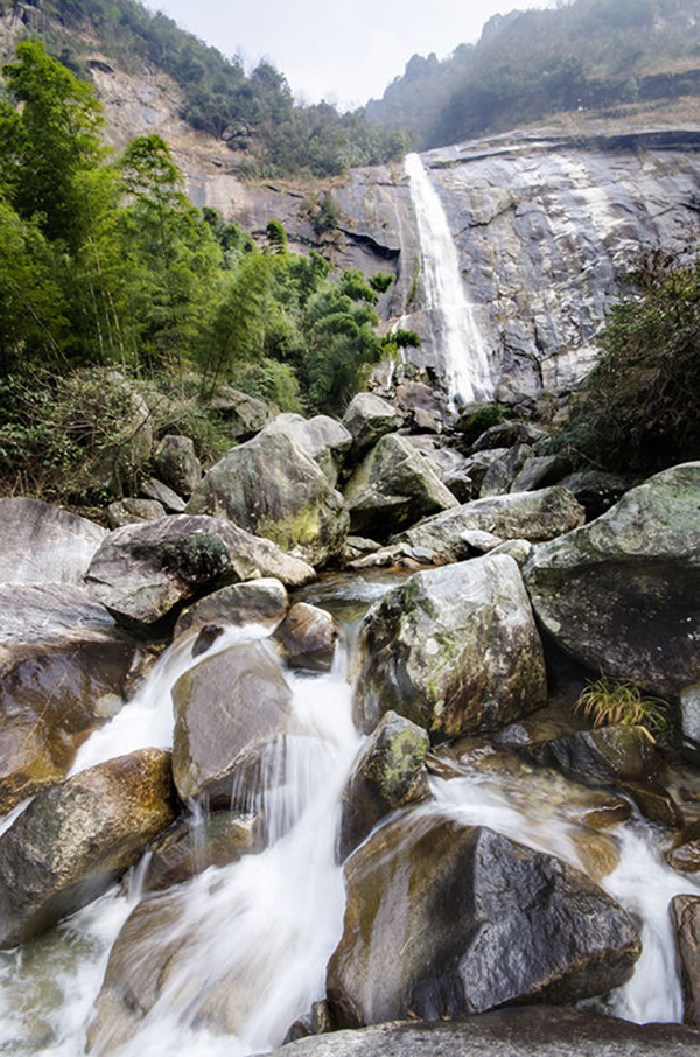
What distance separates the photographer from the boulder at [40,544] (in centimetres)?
522

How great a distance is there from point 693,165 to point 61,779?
55740mm

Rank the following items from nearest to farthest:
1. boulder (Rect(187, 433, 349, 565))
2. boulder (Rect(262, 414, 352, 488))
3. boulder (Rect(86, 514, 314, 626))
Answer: boulder (Rect(86, 514, 314, 626)) → boulder (Rect(187, 433, 349, 565)) → boulder (Rect(262, 414, 352, 488))

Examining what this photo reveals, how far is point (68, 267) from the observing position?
7.34 metres

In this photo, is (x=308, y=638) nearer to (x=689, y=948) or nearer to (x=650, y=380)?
(x=689, y=948)

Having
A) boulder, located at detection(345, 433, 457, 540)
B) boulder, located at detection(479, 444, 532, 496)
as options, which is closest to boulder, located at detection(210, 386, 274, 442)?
boulder, located at detection(345, 433, 457, 540)

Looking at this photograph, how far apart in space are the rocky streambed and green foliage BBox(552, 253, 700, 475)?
390 centimetres

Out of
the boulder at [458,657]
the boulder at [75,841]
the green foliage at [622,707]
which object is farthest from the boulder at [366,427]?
the boulder at [75,841]

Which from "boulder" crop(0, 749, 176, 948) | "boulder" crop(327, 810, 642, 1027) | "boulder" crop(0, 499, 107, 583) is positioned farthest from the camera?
"boulder" crop(0, 499, 107, 583)

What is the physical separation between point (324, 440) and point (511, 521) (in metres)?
4.73

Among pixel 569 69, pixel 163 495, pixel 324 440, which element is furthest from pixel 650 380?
pixel 569 69

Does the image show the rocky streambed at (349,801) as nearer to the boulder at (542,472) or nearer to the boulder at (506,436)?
the boulder at (542,472)

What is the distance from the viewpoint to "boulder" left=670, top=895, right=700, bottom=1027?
6.05ft

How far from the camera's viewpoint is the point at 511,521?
7.97 meters

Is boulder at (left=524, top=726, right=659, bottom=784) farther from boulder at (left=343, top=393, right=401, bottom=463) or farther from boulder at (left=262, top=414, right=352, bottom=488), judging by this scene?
boulder at (left=343, top=393, right=401, bottom=463)
